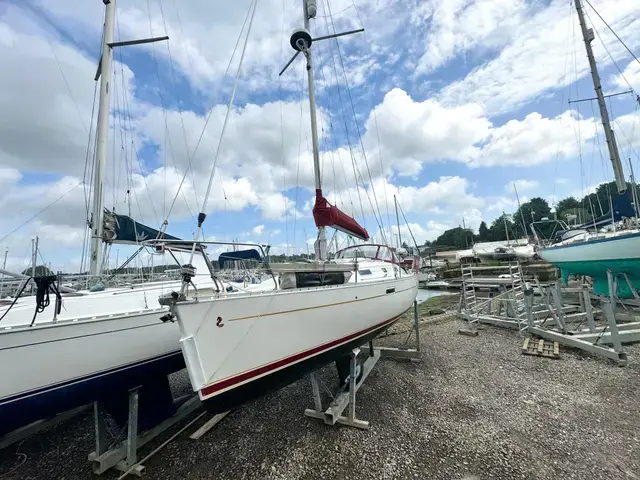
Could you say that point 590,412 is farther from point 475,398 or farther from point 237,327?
point 237,327

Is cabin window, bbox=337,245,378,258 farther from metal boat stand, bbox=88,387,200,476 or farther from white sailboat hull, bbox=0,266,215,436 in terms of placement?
metal boat stand, bbox=88,387,200,476

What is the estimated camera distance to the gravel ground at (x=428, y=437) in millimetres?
3221

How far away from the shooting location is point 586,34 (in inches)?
451

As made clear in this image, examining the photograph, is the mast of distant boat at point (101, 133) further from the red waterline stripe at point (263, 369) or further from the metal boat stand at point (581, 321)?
the metal boat stand at point (581, 321)

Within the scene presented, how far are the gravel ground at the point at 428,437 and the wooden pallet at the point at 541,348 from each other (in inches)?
23.5

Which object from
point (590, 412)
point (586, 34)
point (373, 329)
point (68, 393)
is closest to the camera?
point (68, 393)

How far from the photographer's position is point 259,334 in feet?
10.0

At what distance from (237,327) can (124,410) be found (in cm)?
230

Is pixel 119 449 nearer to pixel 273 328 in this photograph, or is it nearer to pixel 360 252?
pixel 273 328

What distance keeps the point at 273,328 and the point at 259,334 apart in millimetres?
171

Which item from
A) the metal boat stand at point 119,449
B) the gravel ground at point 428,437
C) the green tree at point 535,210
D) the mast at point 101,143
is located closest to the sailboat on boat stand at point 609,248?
the gravel ground at point 428,437

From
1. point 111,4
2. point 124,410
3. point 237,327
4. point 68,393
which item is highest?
point 111,4

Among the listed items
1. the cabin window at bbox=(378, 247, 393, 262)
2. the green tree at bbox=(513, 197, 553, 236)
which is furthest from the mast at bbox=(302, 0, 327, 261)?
the green tree at bbox=(513, 197, 553, 236)

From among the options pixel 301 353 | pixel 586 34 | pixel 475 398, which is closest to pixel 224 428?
pixel 301 353
